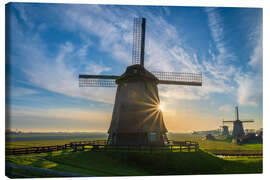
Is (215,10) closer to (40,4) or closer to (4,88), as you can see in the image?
(40,4)

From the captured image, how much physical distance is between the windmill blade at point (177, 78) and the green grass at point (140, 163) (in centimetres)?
627

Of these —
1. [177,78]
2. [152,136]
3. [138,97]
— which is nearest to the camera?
[152,136]

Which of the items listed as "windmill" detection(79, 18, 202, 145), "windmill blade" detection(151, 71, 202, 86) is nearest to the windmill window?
"windmill" detection(79, 18, 202, 145)

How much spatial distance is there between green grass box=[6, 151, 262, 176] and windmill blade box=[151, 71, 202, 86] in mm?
6267

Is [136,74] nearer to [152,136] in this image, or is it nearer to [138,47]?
[138,47]

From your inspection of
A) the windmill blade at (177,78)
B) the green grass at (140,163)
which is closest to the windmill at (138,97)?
the windmill blade at (177,78)

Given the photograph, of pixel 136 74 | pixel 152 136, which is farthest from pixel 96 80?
pixel 152 136

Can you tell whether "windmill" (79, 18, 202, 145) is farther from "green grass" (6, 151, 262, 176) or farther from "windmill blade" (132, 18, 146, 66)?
"green grass" (6, 151, 262, 176)

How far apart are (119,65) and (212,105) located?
838cm

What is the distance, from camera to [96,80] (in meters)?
18.2

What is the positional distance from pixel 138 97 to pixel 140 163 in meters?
5.08

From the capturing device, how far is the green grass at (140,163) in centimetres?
1255

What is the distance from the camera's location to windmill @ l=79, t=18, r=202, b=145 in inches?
620

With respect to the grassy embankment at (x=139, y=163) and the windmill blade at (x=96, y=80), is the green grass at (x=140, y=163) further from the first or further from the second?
the windmill blade at (x=96, y=80)
